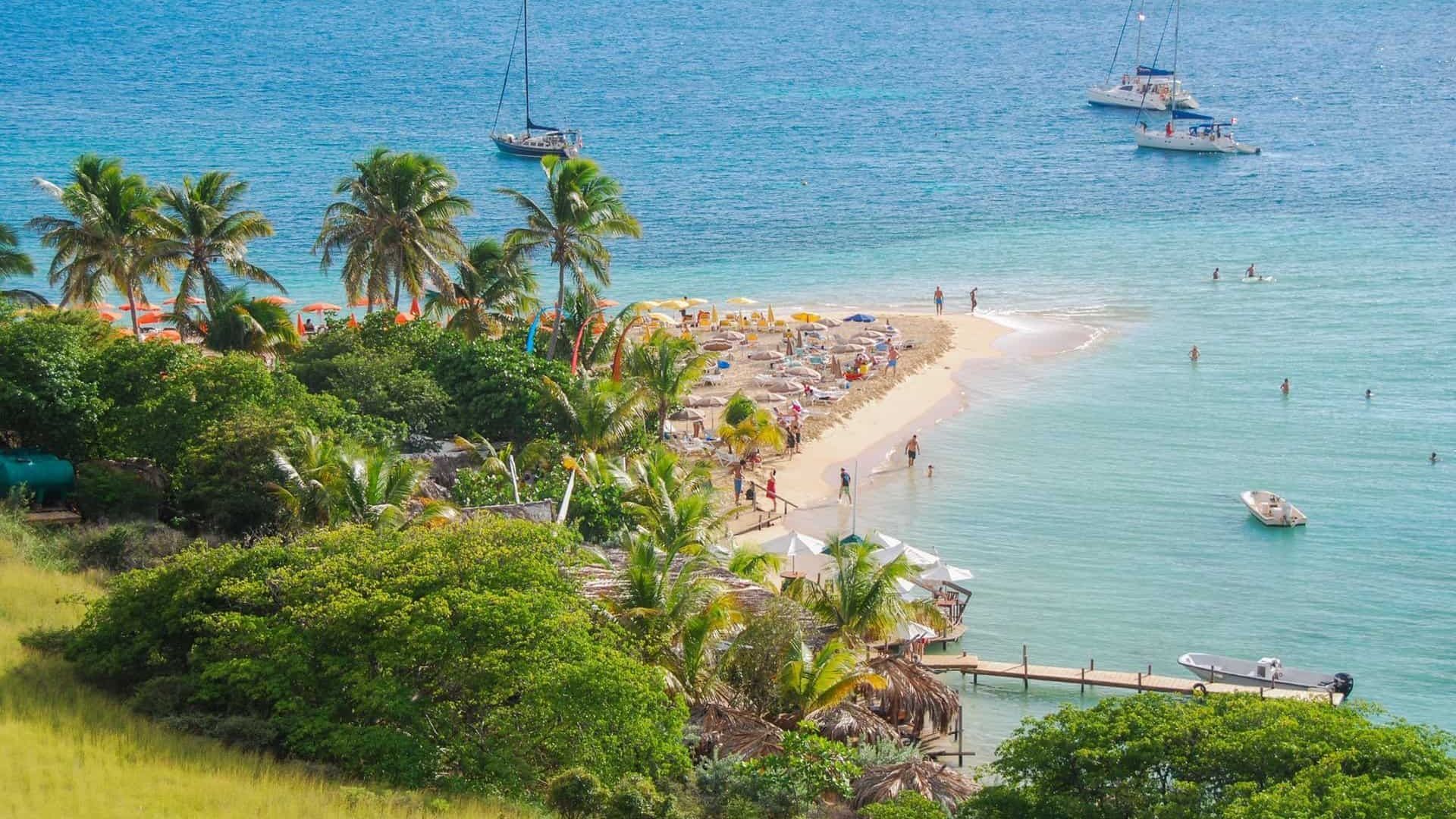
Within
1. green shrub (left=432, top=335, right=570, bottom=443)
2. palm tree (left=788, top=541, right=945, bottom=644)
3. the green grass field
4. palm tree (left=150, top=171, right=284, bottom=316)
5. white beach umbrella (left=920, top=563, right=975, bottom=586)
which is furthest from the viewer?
palm tree (left=150, top=171, right=284, bottom=316)

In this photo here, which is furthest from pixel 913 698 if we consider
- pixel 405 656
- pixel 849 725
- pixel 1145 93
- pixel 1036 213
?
pixel 1145 93

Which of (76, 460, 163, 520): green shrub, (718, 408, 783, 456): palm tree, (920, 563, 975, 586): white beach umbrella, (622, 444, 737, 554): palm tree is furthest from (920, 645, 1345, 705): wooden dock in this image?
(76, 460, 163, 520): green shrub

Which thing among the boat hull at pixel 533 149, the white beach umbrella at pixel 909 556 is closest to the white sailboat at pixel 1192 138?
the boat hull at pixel 533 149

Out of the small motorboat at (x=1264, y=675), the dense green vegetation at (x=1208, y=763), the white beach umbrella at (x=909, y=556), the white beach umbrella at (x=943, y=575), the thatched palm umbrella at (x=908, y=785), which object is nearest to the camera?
the dense green vegetation at (x=1208, y=763)

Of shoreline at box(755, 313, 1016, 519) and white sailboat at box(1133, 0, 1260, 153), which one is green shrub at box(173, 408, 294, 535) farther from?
white sailboat at box(1133, 0, 1260, 153)

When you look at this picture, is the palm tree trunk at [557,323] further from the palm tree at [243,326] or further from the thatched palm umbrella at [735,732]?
the thatched palm umbrella at [735,732]

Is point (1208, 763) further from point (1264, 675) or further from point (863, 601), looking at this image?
point (1264, 675)
